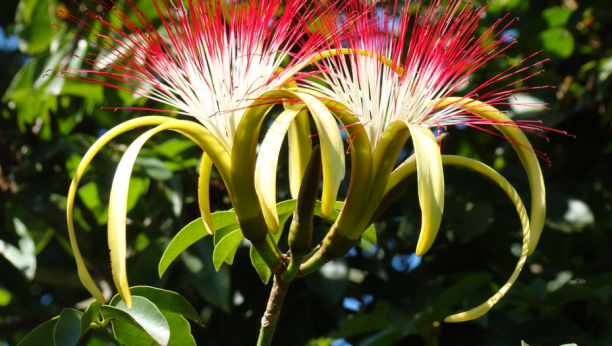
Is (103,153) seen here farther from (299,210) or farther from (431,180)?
(431,180)

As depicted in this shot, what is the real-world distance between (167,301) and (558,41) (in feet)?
6.02

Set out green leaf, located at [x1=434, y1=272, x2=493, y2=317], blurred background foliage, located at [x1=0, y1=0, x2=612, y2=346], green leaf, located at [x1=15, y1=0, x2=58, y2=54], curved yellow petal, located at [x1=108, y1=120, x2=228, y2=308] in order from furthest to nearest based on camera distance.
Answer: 1. green leaf, located at [x1=15, y1=0, x2=58, y2=54]
2. blurred background foliage, located at [x1=0, y1=0, x2=612, y2=346]
3. green leaf, located at [x1=434, y1=272, x2=493, y2=317]
4. curved yellow petal, located at [x1=108, y1=120, x2=228, y2=308]

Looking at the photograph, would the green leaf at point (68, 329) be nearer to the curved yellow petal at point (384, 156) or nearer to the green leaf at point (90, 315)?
the green leaf at point (90, 315)

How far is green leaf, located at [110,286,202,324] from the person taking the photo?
0.98m

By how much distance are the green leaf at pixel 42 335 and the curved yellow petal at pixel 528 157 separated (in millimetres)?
673

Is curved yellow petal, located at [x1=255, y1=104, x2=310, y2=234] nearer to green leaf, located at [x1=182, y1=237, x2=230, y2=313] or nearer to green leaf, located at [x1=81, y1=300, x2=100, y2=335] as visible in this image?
green leaf, located at [x1=81, y1=300, x2=100, y2=335]

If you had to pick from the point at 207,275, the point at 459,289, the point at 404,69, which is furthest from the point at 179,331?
the point at 459,289

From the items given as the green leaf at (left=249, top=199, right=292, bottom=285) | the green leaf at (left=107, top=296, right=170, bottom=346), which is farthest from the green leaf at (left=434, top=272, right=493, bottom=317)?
the green leaf at (left=107, top=296, right=170, bottom=346)

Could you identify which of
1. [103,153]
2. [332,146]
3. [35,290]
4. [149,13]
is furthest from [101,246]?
[332,146]

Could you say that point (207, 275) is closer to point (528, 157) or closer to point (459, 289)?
point (459, 289)

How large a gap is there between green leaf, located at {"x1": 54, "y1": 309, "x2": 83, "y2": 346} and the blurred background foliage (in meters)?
0.72

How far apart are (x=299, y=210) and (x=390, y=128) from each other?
0.17m

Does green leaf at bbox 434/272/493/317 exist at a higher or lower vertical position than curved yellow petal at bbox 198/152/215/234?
lower

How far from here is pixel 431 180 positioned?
74 cm
